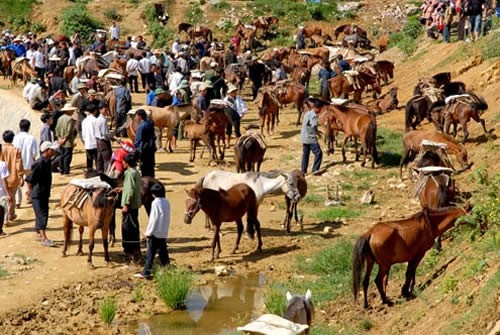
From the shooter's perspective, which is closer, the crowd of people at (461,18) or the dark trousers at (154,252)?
the dark trousers at (154,252)

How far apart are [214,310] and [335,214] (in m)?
4.75

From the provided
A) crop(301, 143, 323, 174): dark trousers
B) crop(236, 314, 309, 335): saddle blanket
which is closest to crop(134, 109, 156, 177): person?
crop(301, 143, 323, 174): dark trousers

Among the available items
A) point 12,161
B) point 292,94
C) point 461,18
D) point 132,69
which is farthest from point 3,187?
point 461,18

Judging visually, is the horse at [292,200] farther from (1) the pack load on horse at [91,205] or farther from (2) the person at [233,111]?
(2) the person at [233,111]

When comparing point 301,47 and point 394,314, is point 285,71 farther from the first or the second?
point 394,314

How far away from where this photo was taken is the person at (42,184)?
14638 millimetres

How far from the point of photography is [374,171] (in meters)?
19.9

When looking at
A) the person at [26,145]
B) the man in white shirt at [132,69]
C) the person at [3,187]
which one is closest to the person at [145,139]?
the person at [26,145]

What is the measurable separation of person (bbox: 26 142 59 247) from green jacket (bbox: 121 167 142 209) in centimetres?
170

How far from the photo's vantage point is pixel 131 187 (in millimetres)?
13719

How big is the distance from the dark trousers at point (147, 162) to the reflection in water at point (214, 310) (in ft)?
14.3

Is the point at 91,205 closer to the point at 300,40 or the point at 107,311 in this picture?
the point at 107,311

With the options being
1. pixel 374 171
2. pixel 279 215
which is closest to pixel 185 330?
pixel 279 215

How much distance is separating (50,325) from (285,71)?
21.7 meters
